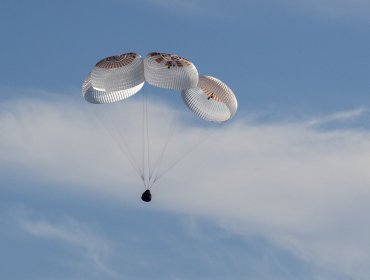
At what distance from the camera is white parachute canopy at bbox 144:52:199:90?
11288 centimetres

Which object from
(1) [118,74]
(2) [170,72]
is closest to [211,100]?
(2) [170,72]

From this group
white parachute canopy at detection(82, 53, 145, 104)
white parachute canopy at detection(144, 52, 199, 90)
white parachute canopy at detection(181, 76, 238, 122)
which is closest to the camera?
white parachute canopy at detection(144, 52, 199, 90)

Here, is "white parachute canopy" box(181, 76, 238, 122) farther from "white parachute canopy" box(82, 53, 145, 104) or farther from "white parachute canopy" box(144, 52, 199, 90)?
"white parachute canopy" box(82, 53, 145, 104)

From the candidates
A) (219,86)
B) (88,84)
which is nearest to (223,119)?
(219,86)

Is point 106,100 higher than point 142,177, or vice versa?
point 106,100

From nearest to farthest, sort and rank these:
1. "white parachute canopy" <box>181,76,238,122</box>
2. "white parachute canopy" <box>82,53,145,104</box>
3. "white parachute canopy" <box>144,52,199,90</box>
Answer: "white parachute canopy" <box>144,52,199,90</box> → "white parachute canopy" <box>82,53,145,104</box> → "white parachute canopy" <box>181,76,238,122</box>

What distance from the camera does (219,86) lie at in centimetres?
11638

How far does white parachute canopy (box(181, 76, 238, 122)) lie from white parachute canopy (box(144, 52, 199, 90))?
8.32ft

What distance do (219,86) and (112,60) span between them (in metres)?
7.81

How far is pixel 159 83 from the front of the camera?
113000 millimetres

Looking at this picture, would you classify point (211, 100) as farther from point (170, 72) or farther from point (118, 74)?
point (118, 74)

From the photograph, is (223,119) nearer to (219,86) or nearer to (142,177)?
(219,86)

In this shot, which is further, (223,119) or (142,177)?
(223,119)

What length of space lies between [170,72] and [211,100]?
203 inches
